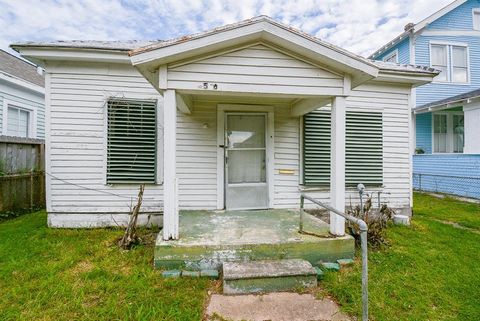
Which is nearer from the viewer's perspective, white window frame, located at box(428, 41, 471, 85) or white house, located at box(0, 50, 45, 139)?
white house, located at box(0, 50, 45, 139)

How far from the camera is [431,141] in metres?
10.8

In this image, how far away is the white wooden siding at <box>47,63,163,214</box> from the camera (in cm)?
483

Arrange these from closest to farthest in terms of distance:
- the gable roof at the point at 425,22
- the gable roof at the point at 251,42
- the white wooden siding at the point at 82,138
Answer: the gable roof at the point at 251,42
the white wooden siding at the point at 82,138
the gable roof at the point at 425,22

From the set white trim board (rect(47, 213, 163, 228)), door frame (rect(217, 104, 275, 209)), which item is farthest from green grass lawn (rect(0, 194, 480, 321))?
door frame (rect(217, 104, 275, 209))

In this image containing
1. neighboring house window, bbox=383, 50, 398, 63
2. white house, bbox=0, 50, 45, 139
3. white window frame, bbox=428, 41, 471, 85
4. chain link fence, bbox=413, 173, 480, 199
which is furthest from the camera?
neighboring house window, bbox=383, 50, 398, 63

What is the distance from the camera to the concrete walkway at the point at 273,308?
7.91 ft

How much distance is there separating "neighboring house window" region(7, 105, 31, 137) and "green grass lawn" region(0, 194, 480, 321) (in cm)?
563

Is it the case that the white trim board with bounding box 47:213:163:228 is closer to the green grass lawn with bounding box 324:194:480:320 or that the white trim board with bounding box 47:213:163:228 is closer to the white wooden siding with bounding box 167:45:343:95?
the white wooden siding with bounding box 167:45:343:95

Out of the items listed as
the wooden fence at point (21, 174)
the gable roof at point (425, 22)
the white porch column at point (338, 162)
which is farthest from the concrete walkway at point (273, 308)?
the gable roof at point (425, 22)

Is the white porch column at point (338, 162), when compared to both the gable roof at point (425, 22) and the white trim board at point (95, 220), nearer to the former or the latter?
the white trim board at point (95, 220)

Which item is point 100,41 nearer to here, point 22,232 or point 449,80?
point 22,232

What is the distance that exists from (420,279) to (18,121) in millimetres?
11441

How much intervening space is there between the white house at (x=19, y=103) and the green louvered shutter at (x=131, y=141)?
5.61 m

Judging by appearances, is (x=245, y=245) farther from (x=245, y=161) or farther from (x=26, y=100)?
(x=26, y=100)
